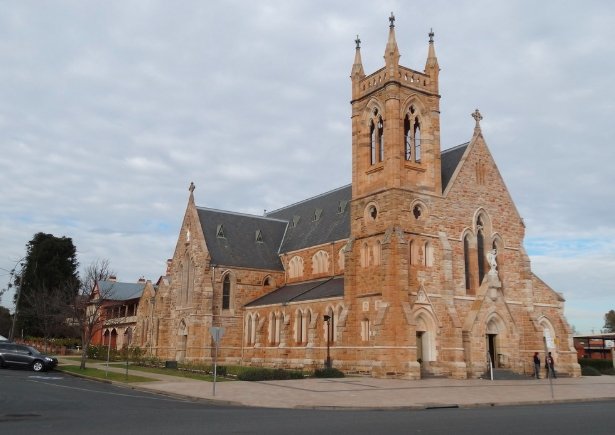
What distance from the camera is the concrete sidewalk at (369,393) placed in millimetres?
20484

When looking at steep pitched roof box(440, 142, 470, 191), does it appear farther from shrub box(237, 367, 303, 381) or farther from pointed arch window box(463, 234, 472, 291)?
shrub box(237, 367, 303, 381)

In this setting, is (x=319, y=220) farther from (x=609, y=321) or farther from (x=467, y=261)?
(x=609, y=321)

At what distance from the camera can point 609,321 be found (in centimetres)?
12112

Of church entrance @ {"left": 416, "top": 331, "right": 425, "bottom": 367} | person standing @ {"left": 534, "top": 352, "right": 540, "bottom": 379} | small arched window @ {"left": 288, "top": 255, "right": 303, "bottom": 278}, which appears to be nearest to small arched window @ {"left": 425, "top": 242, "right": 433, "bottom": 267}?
church entrance @ {"left": 416, "top": 331, "right": 425, "bottom": 367}

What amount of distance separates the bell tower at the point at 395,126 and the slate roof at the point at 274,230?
811cm

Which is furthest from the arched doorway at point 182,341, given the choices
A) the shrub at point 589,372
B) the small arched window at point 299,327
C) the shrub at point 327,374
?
the shrub at point 589,372

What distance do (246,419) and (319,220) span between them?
3685 centimetres

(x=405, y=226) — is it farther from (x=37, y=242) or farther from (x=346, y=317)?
(x=37, y=242)

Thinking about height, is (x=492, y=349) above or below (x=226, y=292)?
below

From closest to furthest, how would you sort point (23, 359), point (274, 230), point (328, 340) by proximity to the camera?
point (23, 359), point (328, 340), point (274, 230)

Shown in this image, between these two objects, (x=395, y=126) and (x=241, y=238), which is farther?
(x=241, y=238)

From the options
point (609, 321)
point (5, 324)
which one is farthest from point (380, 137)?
point (609, 321)

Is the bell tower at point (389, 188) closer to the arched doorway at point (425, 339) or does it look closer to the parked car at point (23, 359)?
the arched doorway at point (425, 339)

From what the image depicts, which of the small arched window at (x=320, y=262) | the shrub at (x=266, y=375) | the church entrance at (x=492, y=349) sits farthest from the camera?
the small arched window at (x=320, y=262)
